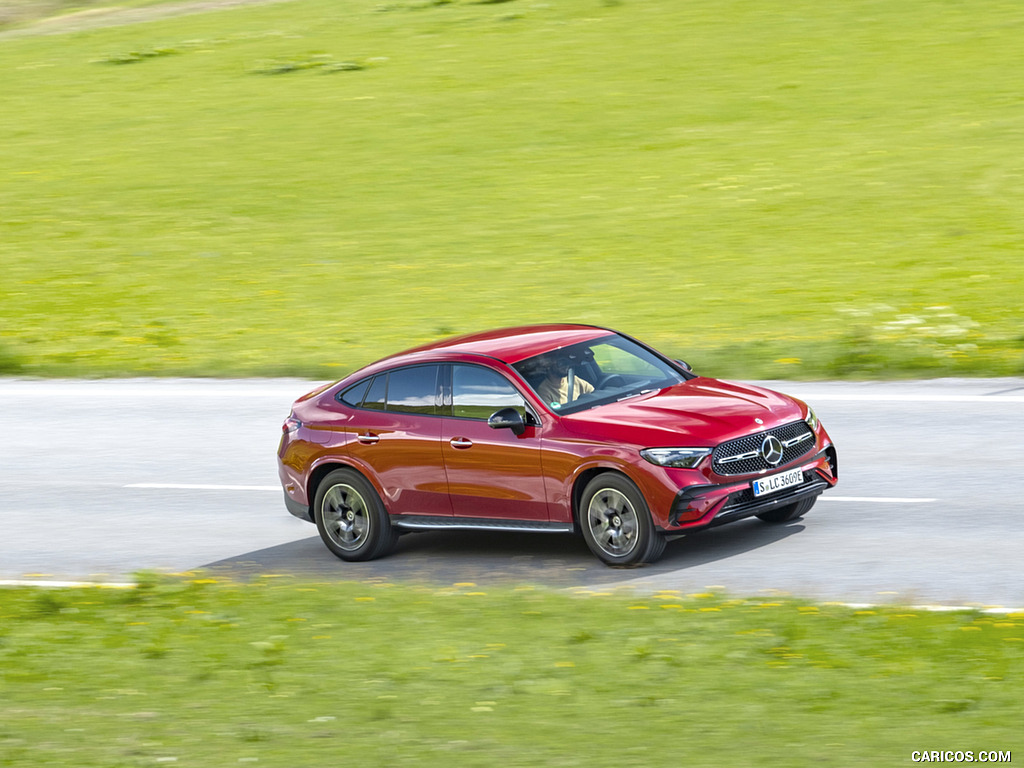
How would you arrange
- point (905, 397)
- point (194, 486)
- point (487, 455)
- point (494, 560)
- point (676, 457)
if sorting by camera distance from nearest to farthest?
point (676, 457) < point (487, 455) < point (494, 560) < point (194, 486) < point (905, 397)

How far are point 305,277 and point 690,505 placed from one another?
18.7m

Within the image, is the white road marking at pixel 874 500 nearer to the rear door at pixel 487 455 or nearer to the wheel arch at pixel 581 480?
the wheel arch at pixel 581 480

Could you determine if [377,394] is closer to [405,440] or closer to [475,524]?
[405,440]

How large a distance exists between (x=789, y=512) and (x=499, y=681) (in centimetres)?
422

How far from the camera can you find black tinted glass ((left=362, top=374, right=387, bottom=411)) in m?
12.0

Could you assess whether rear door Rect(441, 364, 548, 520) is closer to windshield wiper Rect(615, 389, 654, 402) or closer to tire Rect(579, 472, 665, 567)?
tire Rect(579, 472, 665, 567)

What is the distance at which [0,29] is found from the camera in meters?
59.8

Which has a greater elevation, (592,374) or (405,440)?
(592,374)

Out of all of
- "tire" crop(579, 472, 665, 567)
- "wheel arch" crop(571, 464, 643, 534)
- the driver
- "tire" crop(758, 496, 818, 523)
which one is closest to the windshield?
the driver

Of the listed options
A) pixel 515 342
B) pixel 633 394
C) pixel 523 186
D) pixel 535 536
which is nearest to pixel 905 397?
pixel 535 536

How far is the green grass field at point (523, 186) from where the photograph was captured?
23359 mm

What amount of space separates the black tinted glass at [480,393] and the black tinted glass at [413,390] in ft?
0.65

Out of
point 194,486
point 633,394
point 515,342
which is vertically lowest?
point 194,486

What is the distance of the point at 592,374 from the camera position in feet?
38.0
